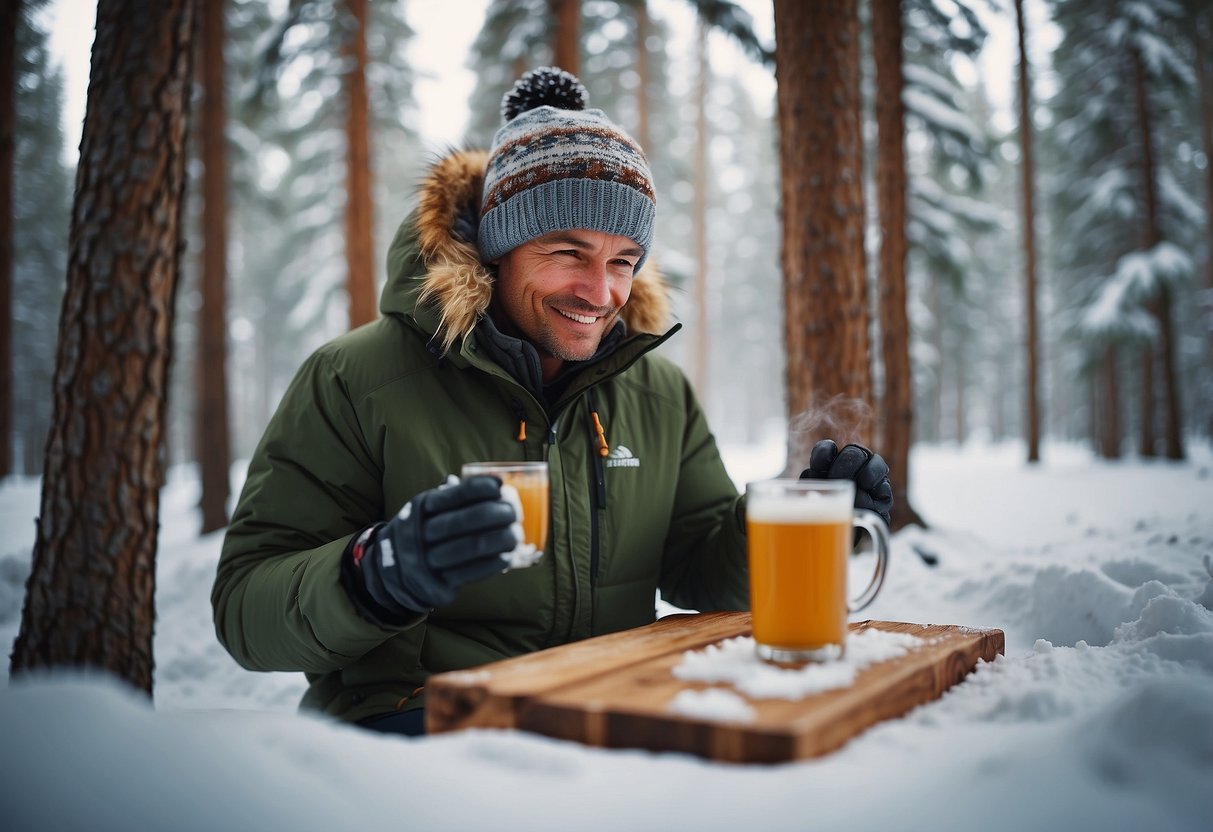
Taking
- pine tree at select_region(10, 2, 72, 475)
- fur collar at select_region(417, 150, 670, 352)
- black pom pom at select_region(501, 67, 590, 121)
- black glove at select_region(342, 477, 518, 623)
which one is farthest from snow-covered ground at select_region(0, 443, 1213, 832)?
pine tree at select_region(10, 2, 72, 475)

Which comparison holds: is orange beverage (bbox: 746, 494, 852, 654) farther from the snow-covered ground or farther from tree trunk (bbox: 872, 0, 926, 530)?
tree trunk (bbox: 872, 0, 926, 530)

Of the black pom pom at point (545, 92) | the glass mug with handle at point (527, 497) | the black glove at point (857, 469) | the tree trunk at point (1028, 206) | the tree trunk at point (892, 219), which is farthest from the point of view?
the tree trunk at point (1028, 206)

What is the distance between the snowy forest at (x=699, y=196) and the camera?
329cm

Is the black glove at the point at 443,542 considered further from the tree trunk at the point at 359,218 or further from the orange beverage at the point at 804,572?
the tree trunk at the point at 359,218

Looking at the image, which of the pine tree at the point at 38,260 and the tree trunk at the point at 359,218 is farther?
the pine tree at the point at 38,260

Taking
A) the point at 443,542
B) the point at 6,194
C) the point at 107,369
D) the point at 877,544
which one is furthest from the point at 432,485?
the point at 6,194

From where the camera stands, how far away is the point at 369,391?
2371 mm

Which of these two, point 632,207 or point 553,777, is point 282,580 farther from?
point 632,207

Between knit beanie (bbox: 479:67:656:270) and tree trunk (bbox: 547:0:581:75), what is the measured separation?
741 cm

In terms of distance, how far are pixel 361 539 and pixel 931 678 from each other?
4.10ft

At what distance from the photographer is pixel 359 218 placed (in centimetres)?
984

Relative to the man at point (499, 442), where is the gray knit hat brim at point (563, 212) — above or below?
above

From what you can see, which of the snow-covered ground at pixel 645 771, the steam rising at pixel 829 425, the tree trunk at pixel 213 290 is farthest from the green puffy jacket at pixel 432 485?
the tree trunk at pixel 213 290

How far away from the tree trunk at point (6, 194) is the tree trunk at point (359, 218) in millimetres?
3529
